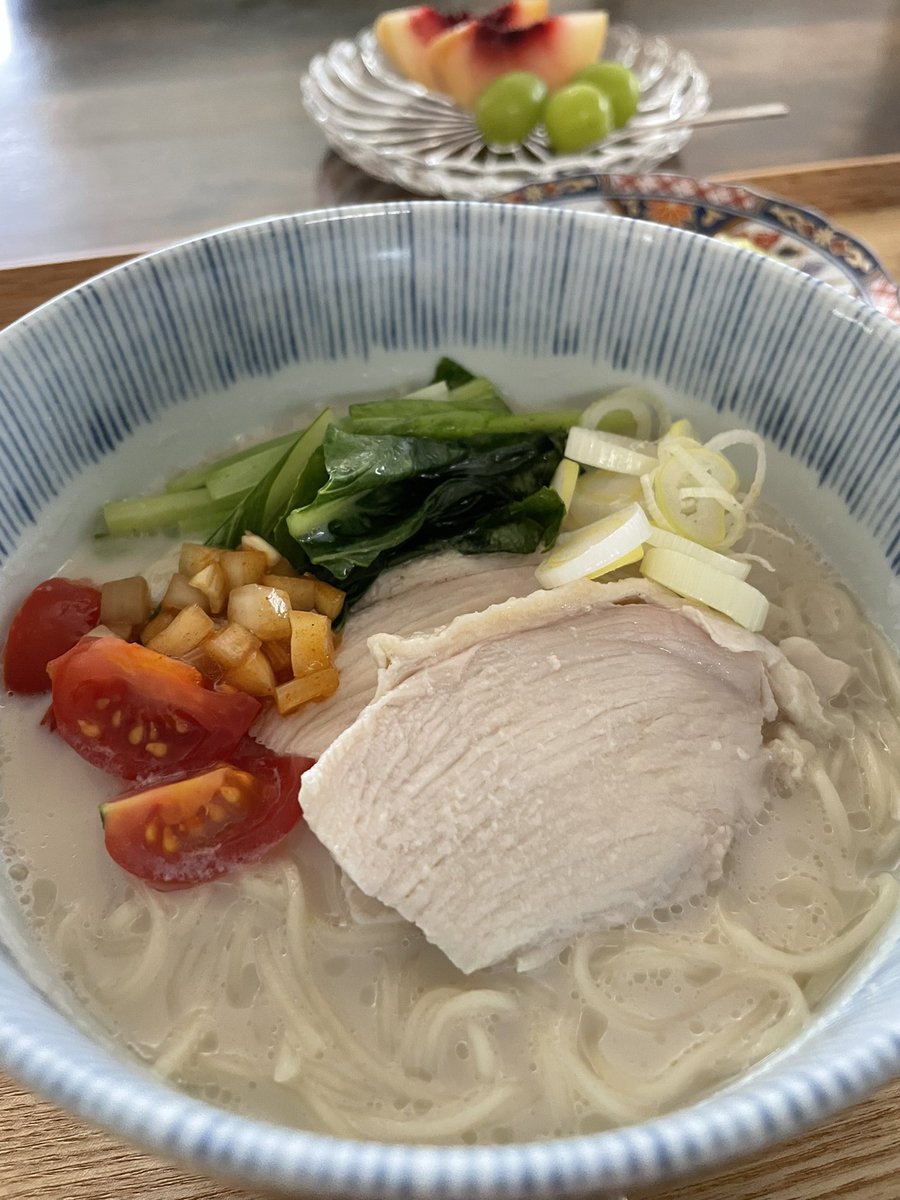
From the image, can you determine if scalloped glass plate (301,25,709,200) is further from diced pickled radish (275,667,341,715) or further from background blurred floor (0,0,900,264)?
diced pickled radish (275,667,341,715)

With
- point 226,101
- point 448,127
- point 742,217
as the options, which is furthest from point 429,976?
point 226,101

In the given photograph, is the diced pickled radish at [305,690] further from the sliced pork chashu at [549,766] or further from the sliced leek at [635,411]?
the sliced leek at [635,411]

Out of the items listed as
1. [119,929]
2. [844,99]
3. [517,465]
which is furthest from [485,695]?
[844,99]

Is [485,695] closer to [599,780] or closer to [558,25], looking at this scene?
[599,780]

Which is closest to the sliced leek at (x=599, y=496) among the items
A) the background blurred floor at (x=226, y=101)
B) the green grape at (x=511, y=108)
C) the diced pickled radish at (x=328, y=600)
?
the diced pickled radish at (x=328, y=600)

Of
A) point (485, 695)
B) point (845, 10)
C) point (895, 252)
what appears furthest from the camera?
point (845, 10)
